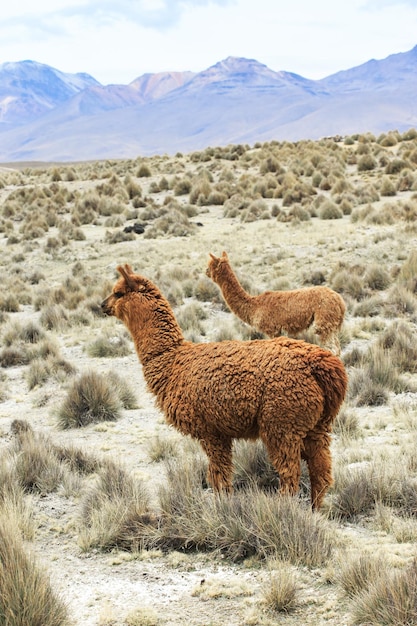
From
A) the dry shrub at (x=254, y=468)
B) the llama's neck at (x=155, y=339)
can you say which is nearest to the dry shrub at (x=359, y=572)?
the dry shrub at (x=254, y=468)

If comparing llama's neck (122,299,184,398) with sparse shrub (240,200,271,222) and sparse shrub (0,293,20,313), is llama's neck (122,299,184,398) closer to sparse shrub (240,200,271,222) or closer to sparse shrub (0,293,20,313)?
sparse shrub (0,293,20,313)

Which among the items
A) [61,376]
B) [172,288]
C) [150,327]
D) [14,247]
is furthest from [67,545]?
[14,247]

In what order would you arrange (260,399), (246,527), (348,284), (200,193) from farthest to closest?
1. (200,193)
2. (348,284)
3. (260,399)
4. (246,527)

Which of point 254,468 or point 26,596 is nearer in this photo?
point 26,596

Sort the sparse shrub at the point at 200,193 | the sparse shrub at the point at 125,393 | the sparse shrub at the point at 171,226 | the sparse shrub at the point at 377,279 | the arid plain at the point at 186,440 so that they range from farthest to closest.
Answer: the sparse shrub at the point at 200,193 → the sparse shrub at the point at 171,226 → the sparse shrub at the point at 377,279 → the sparse shrub at the point at 125,393 → the arid plain at the point at 186,440

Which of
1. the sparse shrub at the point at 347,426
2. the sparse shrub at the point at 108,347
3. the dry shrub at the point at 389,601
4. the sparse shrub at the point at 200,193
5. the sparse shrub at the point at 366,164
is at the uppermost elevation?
the sparse shrub at the point at 366,164

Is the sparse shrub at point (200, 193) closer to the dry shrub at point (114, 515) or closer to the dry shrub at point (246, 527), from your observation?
the dry shrub at point (114, 515)

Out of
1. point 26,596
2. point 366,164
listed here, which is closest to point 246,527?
point 26,596

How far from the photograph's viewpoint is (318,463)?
4.86 meters

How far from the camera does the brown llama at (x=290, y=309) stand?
28.2 feet

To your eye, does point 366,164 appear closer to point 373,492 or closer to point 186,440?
point 186,440

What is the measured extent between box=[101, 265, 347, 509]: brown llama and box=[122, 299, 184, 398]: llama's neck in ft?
0.05

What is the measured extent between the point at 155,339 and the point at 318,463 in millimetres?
1557

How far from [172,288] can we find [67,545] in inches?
398
